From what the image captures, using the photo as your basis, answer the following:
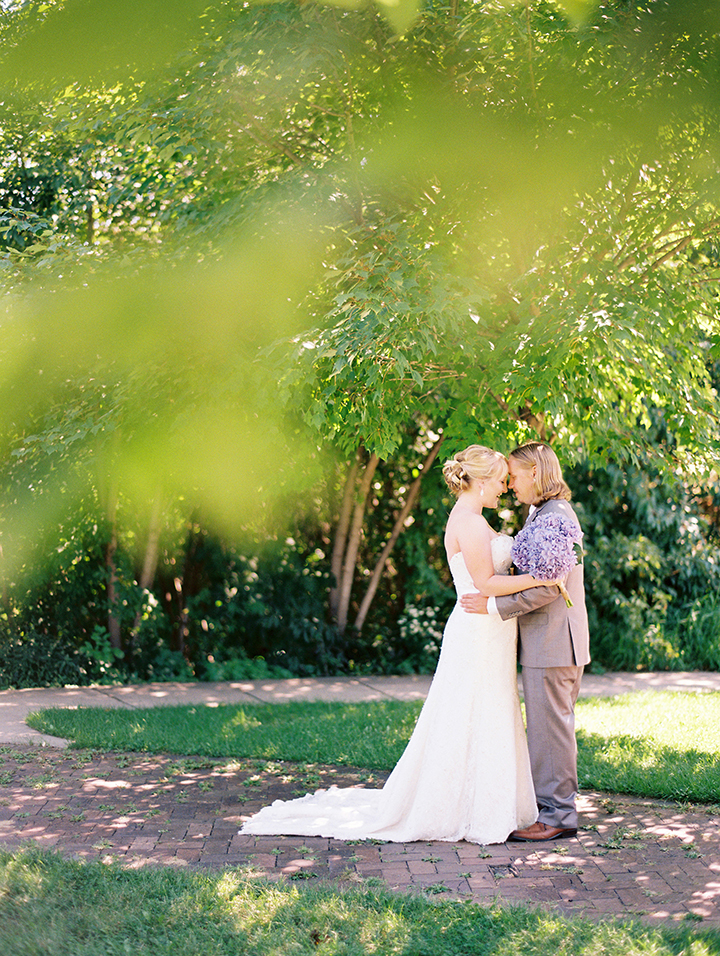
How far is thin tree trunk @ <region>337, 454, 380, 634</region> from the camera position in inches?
383

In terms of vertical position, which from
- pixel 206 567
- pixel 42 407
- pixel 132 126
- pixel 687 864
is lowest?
pixel 687 864

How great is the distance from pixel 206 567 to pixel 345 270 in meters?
5.46

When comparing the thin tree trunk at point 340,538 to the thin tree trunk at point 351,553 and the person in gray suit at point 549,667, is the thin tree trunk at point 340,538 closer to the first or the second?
the thin tree trunk at point 351,553

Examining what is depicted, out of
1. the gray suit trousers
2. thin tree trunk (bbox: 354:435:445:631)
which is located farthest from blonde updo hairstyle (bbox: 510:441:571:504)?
thin tree trunk (bbox: 354:435:445:631)

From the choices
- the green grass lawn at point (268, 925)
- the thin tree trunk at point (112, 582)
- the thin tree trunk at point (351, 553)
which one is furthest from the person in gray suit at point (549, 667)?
the thin tree trunk at point (112, 582)

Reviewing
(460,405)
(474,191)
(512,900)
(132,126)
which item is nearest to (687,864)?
(512,900)

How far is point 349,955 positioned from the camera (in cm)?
320

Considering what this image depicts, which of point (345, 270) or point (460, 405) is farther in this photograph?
point (460, 405)

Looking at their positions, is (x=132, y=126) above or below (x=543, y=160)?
above

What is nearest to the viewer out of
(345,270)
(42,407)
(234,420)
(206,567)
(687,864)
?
(687,864)

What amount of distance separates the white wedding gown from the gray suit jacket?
0.12 meters

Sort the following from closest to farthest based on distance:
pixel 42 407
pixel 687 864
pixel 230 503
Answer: pixel 687 864
pixel 42 407
pixel 230 503

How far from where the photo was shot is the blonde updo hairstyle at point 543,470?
475cm

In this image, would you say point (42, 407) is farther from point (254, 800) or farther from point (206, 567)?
point (254, 800)
